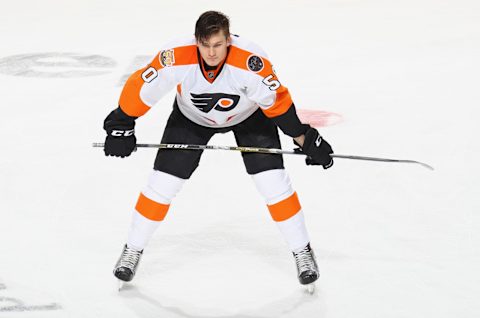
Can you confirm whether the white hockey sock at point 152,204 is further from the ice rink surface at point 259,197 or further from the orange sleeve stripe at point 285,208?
the orange sleeve stripe at point 285,208

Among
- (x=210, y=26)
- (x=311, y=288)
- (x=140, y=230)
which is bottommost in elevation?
(x=311, y=288)

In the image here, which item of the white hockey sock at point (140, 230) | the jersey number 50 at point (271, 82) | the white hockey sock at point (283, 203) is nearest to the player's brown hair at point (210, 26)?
the jersey number 50 at point (271, 82)

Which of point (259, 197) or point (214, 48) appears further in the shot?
point (259, 197)

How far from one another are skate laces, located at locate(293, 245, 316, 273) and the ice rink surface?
0.10 metres

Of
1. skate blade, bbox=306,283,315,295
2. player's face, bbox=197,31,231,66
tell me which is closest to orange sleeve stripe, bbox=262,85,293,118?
player's face, bbox=197,31,231,66

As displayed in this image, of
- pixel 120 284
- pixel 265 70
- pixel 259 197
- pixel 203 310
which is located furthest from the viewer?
pixel 259 197

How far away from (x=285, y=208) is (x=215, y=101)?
0.44 m

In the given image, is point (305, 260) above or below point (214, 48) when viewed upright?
→ below

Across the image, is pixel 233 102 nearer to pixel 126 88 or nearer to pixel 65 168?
pixel 126 88

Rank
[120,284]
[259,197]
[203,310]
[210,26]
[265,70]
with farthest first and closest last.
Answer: [259,197]
[120,284]
[203,310]
[265,70]
[210,26]

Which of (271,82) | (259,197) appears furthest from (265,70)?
(259,197)

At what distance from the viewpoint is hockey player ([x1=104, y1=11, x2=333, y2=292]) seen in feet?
8.63

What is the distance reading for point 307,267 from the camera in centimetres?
283

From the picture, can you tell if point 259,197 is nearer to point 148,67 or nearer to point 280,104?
point 280,104
